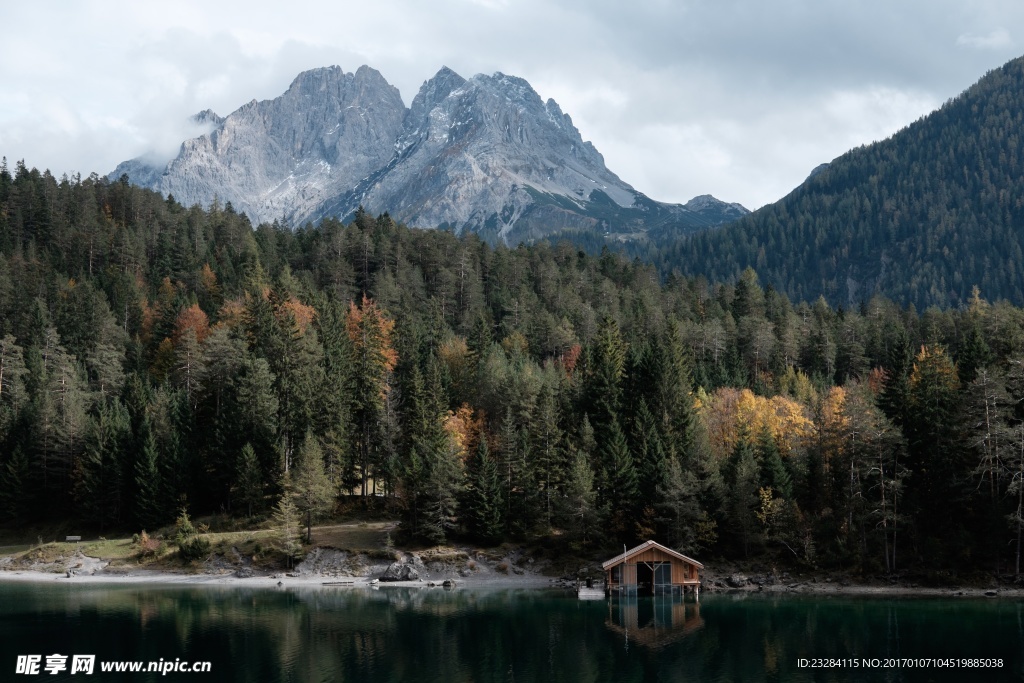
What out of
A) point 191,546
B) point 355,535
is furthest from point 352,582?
point 191,546

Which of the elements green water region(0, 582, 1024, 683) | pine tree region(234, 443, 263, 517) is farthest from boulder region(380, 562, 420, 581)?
pine tree region(234, 443, 263, 517)

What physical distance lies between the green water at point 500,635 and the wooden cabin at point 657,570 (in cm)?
233

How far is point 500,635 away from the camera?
57781mm

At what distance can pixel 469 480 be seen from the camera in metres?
88.6

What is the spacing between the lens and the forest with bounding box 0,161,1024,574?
3125 inches

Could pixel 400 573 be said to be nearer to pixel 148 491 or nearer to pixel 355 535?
pixel 355 535

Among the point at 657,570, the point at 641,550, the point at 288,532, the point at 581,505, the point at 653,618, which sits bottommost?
the point at 653,618

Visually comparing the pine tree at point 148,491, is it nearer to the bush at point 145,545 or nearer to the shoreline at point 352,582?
the bush at point 145,545

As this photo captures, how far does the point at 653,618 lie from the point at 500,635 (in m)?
13.7

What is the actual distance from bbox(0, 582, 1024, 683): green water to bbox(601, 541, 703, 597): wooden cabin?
2.33 metres

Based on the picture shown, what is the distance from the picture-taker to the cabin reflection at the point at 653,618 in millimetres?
57312

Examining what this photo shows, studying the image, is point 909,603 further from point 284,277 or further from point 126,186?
point 126,186

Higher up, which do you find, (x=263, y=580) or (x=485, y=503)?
(x=485, y=503)

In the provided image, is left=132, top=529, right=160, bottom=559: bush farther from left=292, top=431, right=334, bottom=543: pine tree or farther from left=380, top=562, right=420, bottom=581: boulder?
left=380, top=562, right=420, bottom=581: boulder
